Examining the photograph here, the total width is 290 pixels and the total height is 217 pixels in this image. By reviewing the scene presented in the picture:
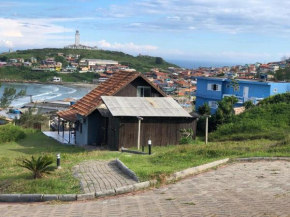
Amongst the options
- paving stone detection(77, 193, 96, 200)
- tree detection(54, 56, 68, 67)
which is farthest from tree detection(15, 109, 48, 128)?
tree detection(54, 56, 68, 67)

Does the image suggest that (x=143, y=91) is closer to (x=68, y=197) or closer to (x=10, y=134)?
(x=10, y=134)

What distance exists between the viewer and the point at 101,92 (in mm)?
22984

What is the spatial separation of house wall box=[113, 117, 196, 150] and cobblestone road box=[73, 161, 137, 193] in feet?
20.9

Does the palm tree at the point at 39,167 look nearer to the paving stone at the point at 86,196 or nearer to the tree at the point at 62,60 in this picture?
the paving stone at the point at 86,196

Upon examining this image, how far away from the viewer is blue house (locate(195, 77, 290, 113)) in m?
33.0

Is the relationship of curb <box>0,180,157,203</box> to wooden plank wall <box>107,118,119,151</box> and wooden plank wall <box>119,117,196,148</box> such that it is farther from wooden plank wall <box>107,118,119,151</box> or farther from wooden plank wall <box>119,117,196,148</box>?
wooden plank wall <box>107,118,119,151</box>

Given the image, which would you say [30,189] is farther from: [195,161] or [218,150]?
[218,150]

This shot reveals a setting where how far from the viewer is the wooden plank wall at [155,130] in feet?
59.4

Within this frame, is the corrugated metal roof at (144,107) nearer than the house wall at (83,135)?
Yes

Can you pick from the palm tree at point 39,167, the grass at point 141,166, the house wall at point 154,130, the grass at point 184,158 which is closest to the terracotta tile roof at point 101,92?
the house wall at point 154,130

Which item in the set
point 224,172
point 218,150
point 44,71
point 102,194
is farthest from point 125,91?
point 44,71

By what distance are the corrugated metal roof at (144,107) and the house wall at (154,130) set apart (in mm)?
269

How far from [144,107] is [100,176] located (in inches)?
379

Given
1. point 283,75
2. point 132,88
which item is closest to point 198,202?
point 132,88
